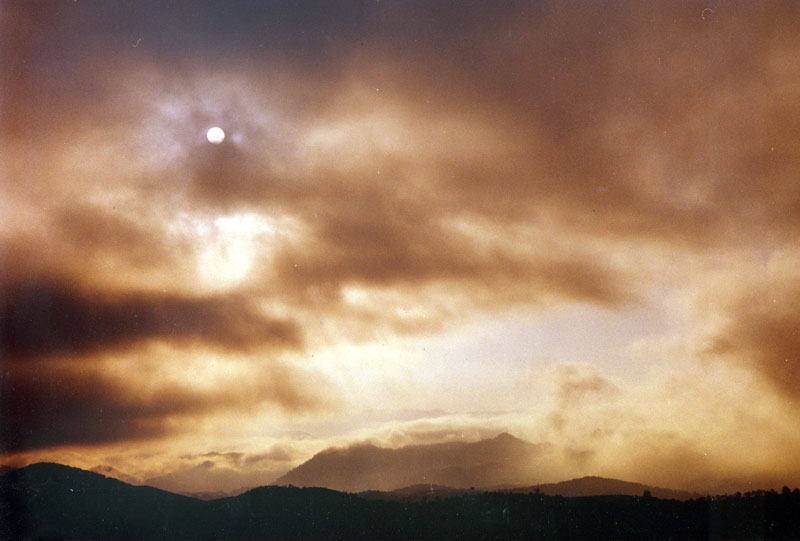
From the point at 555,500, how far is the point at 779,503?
21270 millimetres

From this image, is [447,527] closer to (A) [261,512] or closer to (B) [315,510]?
(B) [315,510]

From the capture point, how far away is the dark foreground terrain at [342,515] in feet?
168

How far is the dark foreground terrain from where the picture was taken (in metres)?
51.1

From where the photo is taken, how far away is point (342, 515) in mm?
65688

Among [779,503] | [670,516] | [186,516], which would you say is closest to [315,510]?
[186,516]

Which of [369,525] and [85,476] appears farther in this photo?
[85,476]

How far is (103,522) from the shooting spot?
72438mm

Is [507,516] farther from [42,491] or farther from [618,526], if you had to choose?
[42,491]

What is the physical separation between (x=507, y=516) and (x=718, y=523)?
19701 mm

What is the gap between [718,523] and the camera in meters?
53.0

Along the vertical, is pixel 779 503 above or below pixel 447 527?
above

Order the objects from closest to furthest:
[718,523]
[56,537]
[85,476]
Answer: [718,523], [56,537], [85,476]

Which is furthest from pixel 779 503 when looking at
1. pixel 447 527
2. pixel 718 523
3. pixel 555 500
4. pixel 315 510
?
pixel 315 510

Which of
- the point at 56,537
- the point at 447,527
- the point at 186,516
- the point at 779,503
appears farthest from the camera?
the point at 186,516
